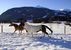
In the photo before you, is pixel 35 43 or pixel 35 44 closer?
pixel 35 44

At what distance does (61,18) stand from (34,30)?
9458 centimetres

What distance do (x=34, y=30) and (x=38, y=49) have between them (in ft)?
19.7

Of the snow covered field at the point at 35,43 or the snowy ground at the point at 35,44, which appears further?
the snow covered field at the point at 35,43

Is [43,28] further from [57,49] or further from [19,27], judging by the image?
[57,49]

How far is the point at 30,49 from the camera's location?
9.21 m

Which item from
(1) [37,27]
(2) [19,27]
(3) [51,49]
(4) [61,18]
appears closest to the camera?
(3) [51,49]

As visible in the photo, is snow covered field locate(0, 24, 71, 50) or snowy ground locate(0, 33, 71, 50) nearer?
snowy ground locate(0, 33, 71, 50)

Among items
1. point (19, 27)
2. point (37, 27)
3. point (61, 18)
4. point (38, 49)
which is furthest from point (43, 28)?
point (61, 18)

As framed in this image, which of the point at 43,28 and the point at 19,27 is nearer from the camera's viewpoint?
the point at 43,28

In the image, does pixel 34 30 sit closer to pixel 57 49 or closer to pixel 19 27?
pixel 19 27

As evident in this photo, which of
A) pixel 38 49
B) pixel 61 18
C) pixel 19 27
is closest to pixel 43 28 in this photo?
pixel 19 27

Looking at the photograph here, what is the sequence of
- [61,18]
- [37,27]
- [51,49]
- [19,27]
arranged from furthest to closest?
[61,18] < [19,27] < [37,27] < [51,49]

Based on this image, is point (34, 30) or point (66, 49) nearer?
point (66, 49)

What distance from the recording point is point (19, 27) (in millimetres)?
18688
